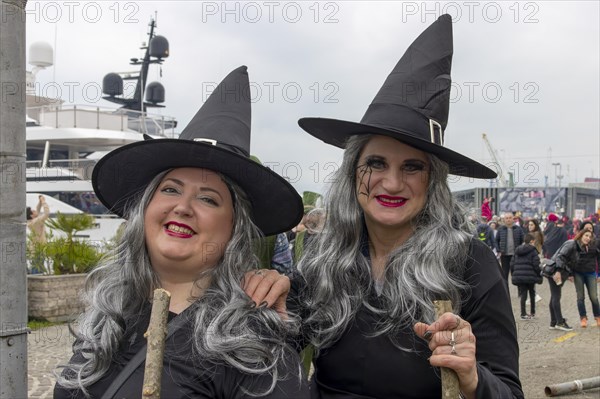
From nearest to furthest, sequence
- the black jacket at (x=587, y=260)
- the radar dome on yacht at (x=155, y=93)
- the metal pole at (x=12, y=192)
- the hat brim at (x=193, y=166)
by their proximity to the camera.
A: the hat brim at (x=193, y=166) < the metal pole at (x=12, y=192) < the black jacket at (x=587, y=260) < the radar dome on yacht at (x=155, y=93)

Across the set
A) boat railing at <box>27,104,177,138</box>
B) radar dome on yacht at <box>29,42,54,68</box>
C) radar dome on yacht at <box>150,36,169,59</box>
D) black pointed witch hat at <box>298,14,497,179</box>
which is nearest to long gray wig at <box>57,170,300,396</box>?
black pointed witch hat at <box>298,14,497,179</box>

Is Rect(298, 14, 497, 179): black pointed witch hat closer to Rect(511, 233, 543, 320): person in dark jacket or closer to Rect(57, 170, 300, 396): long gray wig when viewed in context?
Rect(57, 170, 300, 396): long gray wig

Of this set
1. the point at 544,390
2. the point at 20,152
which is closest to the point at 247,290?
the point at 20,152

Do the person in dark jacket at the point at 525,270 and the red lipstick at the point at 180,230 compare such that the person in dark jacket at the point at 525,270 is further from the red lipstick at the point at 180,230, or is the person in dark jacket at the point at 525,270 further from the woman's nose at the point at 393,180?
the red lipstick at the point at 180,230

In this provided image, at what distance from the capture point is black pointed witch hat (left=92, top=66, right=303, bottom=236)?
2447 mm

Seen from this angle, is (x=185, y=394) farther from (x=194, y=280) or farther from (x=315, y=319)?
(x=315, y=319)

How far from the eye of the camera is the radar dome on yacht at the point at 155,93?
32125 mm

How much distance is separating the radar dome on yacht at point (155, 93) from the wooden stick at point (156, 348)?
31356 millimetres

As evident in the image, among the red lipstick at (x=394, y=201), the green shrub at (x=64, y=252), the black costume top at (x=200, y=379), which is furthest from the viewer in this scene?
the green shrub at (x=64, y=252)

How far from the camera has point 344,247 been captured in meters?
2.76

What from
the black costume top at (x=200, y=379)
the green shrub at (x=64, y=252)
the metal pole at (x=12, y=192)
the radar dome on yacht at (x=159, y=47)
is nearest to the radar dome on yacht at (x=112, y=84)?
the radar dome on yacht at (x=159, y=47)

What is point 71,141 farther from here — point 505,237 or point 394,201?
point 394,201

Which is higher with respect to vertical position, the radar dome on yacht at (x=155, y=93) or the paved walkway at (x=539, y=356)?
the radar dome on yacht at (x=155, y=93)

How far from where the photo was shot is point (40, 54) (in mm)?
25000
